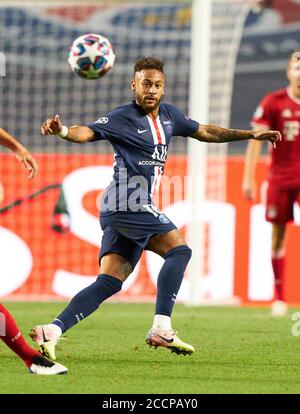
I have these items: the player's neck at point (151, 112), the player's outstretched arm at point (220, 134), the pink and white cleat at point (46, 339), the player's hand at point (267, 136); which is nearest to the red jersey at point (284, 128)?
the player's outstretched arm at point (220, 134)

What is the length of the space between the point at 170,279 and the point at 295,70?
12.0 ft

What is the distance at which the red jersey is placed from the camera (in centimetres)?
989

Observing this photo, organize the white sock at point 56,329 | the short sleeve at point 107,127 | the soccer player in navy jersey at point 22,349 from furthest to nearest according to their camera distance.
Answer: the short sleeve at point 107,127
the white sock at point 56,329
the soccer player in navy jersey at point 22,349

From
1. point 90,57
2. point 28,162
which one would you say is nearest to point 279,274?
point 90,57

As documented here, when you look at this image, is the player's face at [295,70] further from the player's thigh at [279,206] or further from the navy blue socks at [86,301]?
A: the navy blue socks at [86,301]

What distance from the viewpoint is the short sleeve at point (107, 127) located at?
6.49 meters

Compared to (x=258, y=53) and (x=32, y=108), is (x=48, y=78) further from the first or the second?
(x=258, y=53)

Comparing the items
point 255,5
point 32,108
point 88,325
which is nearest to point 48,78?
point 32,108

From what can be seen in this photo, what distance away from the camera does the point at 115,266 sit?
21.5 feet

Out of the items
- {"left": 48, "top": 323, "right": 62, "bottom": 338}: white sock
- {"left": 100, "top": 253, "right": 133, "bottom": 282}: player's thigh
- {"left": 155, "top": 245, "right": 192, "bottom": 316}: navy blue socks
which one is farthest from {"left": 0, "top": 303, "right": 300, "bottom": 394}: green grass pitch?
{"left": 100, "top": 253, "right": 133, "bottom": 282}: player's thigh

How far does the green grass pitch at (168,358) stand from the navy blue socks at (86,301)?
9.8 inches

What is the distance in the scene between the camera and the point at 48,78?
15.8 metres

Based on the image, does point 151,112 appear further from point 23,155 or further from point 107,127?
point 23,155
